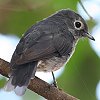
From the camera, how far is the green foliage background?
18.3 ft

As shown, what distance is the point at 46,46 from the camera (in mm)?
5152

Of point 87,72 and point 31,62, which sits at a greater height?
point 31,62

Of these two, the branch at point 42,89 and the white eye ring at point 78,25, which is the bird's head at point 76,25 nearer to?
the white eye ring at point 78,25

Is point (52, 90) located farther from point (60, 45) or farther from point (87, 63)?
point (87, 63)

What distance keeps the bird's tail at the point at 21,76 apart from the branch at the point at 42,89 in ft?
0.25

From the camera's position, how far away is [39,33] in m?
5.36

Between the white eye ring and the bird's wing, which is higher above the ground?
the bird's wing

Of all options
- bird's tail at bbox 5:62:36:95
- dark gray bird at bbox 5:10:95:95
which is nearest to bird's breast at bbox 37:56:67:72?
→ dark gray bird at bbox 5:10:95:95

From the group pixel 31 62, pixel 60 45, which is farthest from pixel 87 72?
pixel 31 62

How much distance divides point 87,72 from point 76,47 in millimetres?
360

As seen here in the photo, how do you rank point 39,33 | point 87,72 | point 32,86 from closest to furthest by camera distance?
point 32,86
point 39,33
point 87,72

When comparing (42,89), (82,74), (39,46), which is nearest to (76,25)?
(82,74)

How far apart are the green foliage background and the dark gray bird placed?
0.46 feet

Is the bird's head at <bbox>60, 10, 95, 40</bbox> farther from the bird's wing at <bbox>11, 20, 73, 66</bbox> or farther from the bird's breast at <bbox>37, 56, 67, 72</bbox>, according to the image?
the bird's breast at <bbox>37, 56, 67, 72</bbox>
